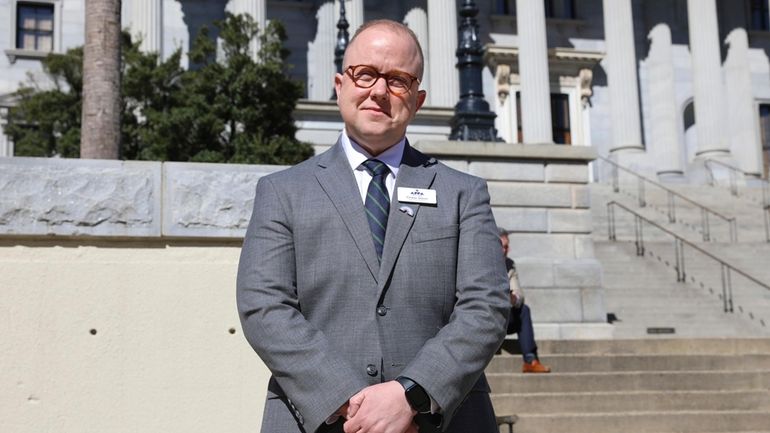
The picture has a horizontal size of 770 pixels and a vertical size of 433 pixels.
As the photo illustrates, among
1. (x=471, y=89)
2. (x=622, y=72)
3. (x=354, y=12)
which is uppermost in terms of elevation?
(x=354, y=12)

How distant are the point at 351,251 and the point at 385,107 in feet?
1.68

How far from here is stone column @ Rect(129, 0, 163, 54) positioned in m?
30.3

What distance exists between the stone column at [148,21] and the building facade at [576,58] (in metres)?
0.05

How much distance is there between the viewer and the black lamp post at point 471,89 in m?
14.4

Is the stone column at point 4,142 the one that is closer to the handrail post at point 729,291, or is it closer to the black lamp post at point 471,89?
the black lamp post at point 471,89

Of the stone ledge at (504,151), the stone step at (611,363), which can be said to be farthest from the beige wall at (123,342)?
the stone ledge at (504,151)

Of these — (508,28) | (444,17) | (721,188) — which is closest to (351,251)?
(444,17)

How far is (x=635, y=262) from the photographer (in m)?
20.5

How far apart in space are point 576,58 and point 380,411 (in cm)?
3807

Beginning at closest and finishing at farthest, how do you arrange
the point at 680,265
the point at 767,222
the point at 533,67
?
the point at 680,265 < the point at 767,222 < the point at 533,67

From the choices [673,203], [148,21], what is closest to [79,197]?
[148,21]

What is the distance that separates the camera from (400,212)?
3156mm

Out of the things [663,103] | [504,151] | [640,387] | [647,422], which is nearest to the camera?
[647,422]

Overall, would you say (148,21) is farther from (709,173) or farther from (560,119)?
(709,173)
